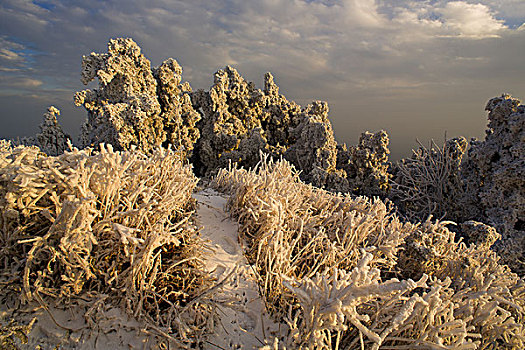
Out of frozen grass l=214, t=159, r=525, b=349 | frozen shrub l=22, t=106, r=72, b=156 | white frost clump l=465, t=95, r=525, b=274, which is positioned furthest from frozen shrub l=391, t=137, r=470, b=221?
frozen shrub l=22, t=106, r=72, b=156

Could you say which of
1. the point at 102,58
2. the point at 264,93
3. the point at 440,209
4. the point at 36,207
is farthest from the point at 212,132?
the point at 36,207

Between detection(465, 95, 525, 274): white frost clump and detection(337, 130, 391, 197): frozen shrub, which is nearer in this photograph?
detection(465, 95, 525, 274): white frost clump

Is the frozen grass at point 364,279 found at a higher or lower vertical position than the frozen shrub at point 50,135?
higher

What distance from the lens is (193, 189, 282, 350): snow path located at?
1.98m

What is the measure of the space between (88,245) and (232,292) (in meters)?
1.12

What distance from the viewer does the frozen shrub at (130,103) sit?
1116 cm

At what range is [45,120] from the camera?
12695 mm

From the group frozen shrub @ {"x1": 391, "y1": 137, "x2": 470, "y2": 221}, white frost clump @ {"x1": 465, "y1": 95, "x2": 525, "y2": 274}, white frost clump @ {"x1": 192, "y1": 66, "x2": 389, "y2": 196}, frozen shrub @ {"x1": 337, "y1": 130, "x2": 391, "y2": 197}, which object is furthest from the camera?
white frost clump @ {"x1": 192, "y1": 66, "x2": 389, "y2": 196}

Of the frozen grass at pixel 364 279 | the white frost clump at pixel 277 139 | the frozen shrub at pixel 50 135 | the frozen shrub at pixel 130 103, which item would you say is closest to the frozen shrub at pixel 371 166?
the white frost clump at pixel 277 139

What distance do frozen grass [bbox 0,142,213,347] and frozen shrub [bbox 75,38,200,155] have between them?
877cm

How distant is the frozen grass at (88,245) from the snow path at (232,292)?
0.54 feet

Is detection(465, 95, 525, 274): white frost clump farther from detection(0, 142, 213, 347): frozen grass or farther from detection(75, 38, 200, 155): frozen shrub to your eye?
detection(75, 38, 200, 155): frozen shrub

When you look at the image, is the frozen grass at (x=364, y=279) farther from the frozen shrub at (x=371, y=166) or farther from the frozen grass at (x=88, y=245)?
the frozen shrub at (x=371, y=166)

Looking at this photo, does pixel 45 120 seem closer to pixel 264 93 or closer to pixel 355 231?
pixel 264 93
